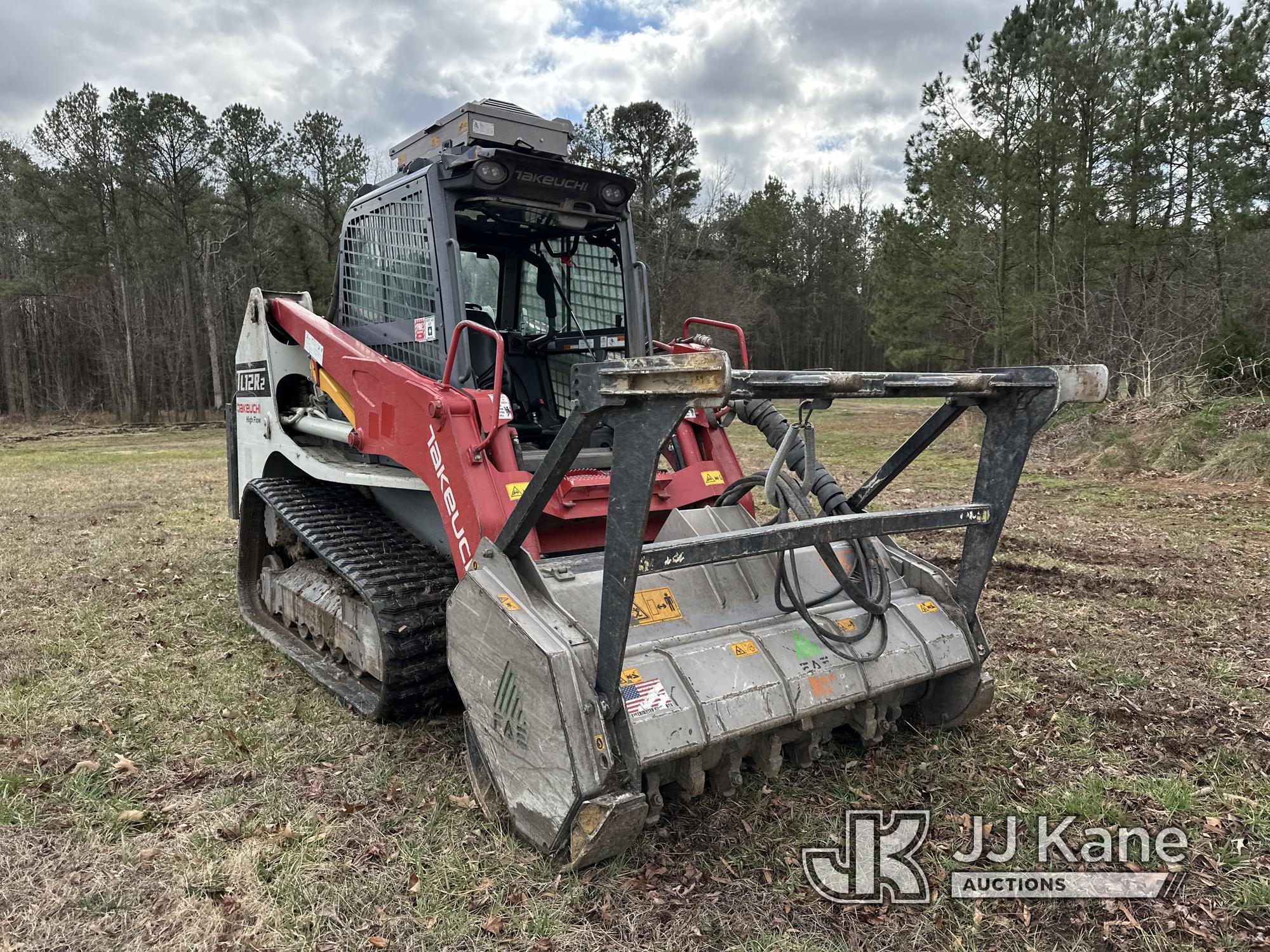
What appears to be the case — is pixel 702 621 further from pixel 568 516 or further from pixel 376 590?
pixel 376 590

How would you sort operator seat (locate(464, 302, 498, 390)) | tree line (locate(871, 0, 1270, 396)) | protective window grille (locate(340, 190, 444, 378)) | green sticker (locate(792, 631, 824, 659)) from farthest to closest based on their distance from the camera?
tree line (locate(871, 0, 1270, 396)), operator seat (locate(464, 302, 498, 390)), protective window grille (locate(340, 190, 444, 378)), green sticker (locate(792, 631, 824, 659))

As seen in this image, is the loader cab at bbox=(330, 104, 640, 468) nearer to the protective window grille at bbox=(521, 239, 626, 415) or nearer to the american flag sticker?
the protective window grille at bbox=(521, 239, 626, 415)

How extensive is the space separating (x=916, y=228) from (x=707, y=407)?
22.6m

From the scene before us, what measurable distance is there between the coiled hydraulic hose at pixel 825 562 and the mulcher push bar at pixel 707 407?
323 millimetres

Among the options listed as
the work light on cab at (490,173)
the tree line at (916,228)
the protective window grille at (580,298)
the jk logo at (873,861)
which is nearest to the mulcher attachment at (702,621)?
the jk logo at (873,861)

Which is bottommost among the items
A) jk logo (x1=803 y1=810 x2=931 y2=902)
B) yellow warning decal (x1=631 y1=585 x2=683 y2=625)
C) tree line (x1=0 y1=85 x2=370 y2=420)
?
jk logo (x1=803 y1=810 x2=931 y2=902)

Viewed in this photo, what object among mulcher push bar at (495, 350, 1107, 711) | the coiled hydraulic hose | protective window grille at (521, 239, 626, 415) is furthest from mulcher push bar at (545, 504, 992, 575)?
protective window grille at (521, 239, 626, 415)

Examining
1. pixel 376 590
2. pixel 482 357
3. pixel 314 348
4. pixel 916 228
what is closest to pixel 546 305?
pixel 482 357

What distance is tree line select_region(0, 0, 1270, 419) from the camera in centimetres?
1465

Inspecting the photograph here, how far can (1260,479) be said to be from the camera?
9.65 meters

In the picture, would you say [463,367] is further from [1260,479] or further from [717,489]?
[1260,479]

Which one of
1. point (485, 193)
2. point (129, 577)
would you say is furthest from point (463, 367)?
point (129, 577)

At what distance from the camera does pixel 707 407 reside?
2221 mm

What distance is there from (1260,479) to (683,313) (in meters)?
19.0
